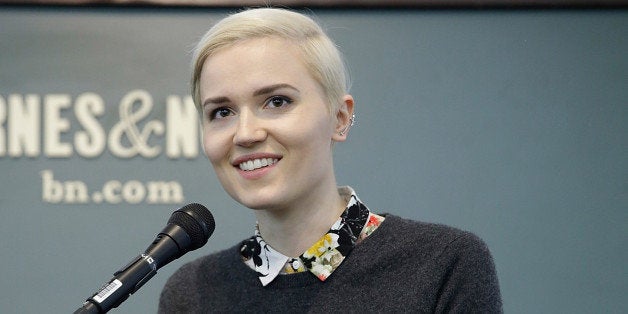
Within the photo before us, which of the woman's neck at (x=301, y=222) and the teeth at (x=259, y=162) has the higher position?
the teeth at (x=259, y=162)

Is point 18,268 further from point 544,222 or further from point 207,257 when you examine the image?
point 544,222

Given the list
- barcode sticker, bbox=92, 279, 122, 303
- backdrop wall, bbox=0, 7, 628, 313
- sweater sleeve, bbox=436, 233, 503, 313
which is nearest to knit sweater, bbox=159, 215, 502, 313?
sweater sleeve, bbox=436, 233, 503, 313

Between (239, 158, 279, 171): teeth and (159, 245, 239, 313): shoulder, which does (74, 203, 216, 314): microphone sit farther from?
(159, 245, 239, 313): shoulder

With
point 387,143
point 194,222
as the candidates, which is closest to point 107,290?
point 194,222

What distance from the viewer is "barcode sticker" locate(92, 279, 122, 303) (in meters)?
1.00

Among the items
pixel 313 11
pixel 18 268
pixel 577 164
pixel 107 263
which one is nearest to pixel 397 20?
pixel 313 11

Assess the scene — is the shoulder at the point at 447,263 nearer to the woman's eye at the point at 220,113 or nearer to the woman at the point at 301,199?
the woman at the point at 301,199

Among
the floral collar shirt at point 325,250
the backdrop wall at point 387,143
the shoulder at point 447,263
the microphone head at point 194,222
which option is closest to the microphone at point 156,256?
the microphone head at point 194,222

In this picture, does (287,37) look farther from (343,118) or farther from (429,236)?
(429,236)

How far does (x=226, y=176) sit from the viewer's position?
1.34 m

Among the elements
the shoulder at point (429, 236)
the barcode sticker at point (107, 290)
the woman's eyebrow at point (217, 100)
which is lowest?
the shoulder at point (429, 236)

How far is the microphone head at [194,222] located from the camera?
1169 millimetres

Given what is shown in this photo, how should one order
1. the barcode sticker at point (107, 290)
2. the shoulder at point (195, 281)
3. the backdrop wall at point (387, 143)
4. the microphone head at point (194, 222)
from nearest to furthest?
1. the barcode sticker at point (107, 290)
2. the microphone head at point (194, 222)
3. the shoulder at point (195, 281)
4. the backdrop wall at point (387, 143)

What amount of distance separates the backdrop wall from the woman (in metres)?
1.03
